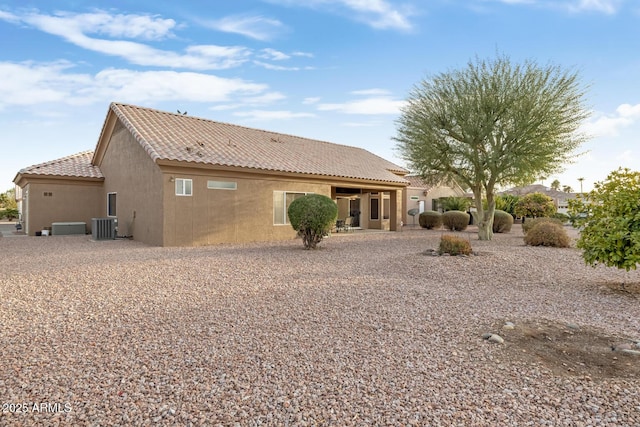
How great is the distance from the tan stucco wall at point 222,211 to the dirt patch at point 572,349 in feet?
39.1

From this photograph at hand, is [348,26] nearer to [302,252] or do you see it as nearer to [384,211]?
[302,252]

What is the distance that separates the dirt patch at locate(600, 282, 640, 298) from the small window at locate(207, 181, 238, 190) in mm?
12504

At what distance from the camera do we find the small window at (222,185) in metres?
14.8

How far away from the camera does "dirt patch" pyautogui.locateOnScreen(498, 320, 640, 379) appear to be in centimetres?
371

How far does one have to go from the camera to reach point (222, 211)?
1508 centimetres

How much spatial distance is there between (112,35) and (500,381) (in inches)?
614

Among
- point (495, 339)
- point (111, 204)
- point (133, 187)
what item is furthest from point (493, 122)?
point (111, 204)

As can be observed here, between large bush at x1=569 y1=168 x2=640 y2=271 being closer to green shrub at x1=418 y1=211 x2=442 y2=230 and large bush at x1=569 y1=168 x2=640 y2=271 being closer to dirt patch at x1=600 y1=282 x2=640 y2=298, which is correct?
dirt patch at x1=600 y1=282 x2=640 y2=298

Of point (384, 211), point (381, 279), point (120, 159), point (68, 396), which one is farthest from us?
point (384, 211)

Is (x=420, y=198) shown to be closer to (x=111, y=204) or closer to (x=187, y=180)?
(x=187, y=180)

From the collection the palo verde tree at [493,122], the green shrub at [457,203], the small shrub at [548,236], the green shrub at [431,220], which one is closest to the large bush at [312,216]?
the palo verde tree at [493,122]

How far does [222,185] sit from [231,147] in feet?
9.61

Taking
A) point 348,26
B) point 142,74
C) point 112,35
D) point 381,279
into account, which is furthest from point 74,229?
point 381,279

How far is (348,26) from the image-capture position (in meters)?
13.6
